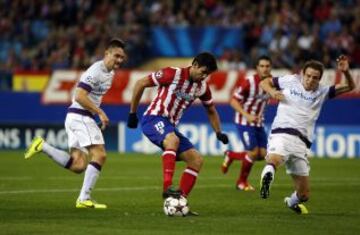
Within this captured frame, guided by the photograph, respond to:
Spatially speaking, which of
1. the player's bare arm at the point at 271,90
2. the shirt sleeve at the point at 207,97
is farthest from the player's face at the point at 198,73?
the player's bare arm at the point at 271,90

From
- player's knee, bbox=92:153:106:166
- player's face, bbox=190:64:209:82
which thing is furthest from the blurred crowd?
player's face, bbox=190:64:209:82

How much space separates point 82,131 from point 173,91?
148 centimetres

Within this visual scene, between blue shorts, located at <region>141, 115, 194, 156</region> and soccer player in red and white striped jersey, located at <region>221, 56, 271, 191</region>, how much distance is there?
4609mm

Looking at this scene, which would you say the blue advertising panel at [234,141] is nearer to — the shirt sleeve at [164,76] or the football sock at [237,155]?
the football sock at [237,155]

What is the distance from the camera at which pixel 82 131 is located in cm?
1397

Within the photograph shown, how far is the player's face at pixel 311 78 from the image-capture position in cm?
1311

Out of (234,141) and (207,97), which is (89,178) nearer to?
(207,97)

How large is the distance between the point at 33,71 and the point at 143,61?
3.69 m

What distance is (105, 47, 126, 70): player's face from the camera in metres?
13.8

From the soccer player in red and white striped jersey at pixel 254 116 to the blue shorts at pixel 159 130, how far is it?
4609mm

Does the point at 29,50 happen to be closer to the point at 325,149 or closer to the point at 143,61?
the point at 143,61

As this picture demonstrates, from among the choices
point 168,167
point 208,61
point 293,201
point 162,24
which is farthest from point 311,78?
point 162,24

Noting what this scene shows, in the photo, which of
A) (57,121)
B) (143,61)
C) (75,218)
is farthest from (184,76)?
(143,61)

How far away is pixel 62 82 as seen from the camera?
3020cm
